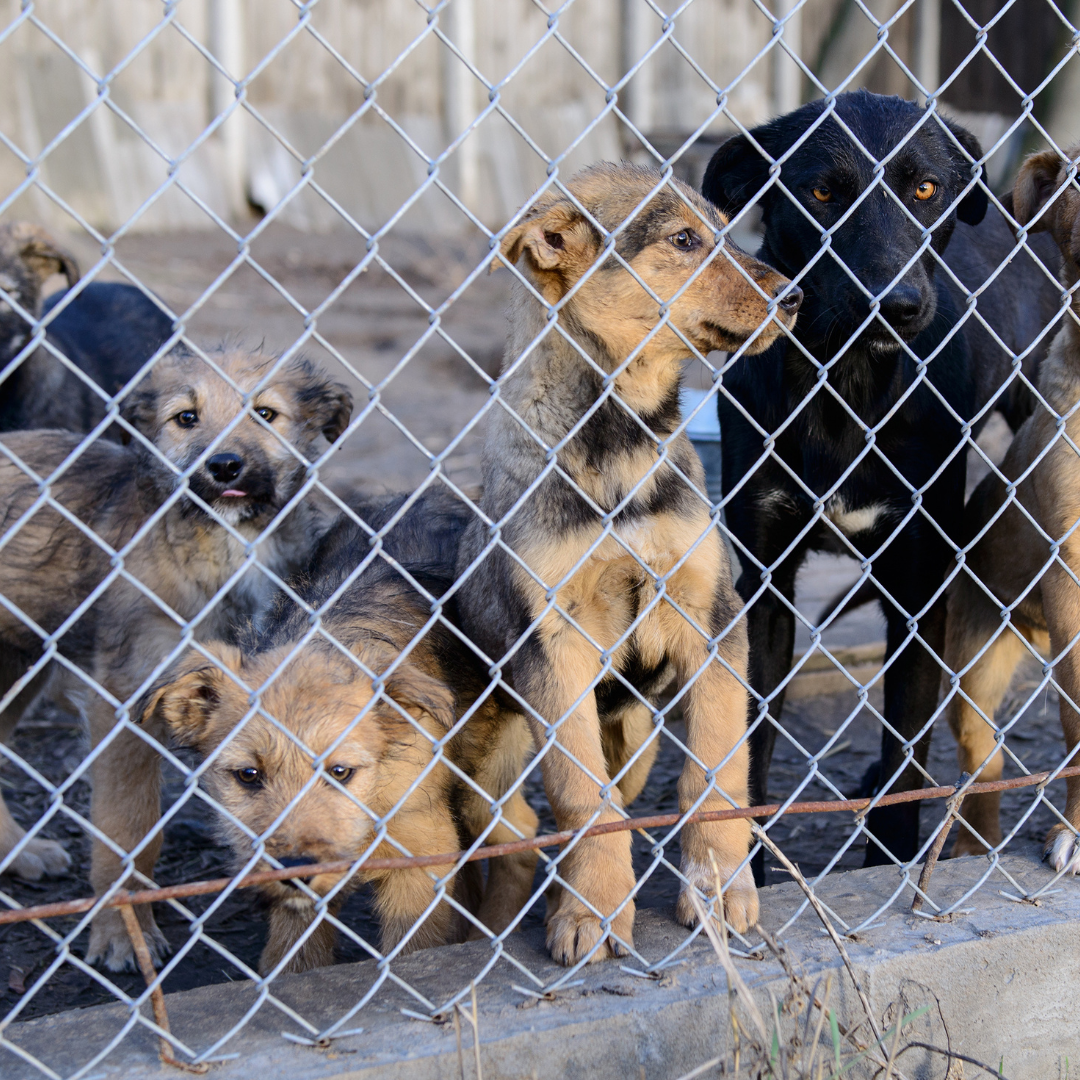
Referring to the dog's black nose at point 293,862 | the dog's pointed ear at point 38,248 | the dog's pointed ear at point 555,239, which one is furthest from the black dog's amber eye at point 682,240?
the dog's pointed ear at point 38,248

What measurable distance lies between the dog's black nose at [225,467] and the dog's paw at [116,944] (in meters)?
1.26

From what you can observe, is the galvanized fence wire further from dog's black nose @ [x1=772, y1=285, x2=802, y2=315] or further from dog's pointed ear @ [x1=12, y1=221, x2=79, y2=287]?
dog's pointed ear @ [x1=12, y1=221, x2=79, y2=287]

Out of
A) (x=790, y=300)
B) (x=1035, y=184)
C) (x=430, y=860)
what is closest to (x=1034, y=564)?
(x=1035, y=184)

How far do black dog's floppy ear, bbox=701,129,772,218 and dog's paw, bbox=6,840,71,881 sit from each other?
2.94 metres

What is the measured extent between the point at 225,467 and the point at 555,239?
125 cm

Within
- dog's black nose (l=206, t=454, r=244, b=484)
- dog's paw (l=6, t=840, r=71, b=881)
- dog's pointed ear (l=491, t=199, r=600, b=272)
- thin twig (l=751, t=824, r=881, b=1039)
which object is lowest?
dog's paw (l=6, t=840, r=71, b=881)

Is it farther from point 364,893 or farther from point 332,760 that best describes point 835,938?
point 364,893

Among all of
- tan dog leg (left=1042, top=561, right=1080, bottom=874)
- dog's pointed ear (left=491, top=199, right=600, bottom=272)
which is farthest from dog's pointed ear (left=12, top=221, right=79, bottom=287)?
tan dog leg (left=1042, top=561, right=1080, bottom=874)

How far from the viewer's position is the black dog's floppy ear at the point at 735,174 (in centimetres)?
367

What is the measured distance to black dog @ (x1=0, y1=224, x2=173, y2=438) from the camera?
5.29 m

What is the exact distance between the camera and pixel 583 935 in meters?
2.54

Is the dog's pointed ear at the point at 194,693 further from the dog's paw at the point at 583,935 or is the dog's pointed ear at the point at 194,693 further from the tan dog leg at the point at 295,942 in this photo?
the dog's paw at the point at 583,935

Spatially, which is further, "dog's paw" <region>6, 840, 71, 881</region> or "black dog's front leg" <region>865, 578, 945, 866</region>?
"dog's paw" <region>6, 840, 71, 881</region>

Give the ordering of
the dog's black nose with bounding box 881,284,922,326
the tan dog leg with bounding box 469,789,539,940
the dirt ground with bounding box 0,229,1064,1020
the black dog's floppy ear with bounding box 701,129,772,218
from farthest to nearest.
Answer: the black dog's floppy ear with bounding box 701,129,772,218
the tan dog leg with bounding box 469,789,539,940
the dirt ground with bounding box 0,229,1064,1020
the dog's black nose with bounding box 881,284,922,326
